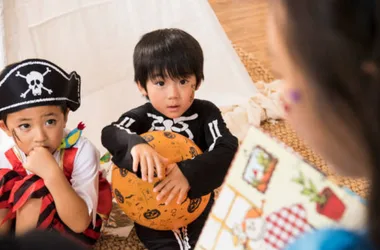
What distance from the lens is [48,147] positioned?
3.67 feet

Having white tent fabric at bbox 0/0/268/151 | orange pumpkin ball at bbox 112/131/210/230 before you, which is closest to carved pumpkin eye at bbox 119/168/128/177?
orange pumpkin ball at bbox 112/131/210/230

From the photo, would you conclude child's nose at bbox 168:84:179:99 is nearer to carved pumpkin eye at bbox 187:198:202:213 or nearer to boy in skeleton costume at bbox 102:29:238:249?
boy in skeleton costume at bbox 102:29:238:249

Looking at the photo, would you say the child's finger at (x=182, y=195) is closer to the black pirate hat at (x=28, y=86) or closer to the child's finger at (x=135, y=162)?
the child's finger at (x=135, y=162)

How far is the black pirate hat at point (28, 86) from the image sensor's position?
1.07 m

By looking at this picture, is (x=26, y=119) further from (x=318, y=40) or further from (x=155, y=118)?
(x=318, y=40)

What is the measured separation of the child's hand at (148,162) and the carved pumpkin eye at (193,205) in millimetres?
123

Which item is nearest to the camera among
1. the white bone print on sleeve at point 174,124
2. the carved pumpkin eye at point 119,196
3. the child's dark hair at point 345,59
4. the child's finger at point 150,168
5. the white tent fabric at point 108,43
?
the child's dark hair at point 345,59

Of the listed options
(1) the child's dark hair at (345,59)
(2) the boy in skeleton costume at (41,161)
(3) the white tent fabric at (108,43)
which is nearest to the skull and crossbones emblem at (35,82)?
(2) the boy in skeleton costume at (41,161)

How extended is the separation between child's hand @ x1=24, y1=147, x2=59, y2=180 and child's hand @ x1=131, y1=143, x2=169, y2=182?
0.19m

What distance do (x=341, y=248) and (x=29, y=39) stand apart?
1.21 metres

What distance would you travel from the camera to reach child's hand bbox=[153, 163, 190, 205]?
1.06m

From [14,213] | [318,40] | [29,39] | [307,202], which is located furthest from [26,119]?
[318,40]

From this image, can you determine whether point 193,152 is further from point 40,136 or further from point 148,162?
point 40,136

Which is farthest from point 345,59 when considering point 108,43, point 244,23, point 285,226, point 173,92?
point 244,23
